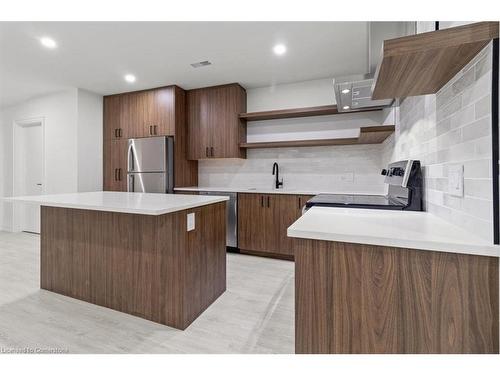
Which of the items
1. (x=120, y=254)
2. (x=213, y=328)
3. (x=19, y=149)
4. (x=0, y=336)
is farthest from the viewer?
(x=19, y=149)

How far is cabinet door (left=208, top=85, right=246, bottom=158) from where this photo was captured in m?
3.82

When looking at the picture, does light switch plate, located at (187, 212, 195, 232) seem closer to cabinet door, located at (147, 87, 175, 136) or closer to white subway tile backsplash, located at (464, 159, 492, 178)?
white subway tile backsplash, located at (464, 159, 492, 178)

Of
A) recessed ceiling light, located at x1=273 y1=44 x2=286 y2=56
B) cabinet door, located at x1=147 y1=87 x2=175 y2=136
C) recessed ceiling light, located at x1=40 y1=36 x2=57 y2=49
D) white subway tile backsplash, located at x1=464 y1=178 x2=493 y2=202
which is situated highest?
recessed ceiling light, located at x1=40 y1=36 x2=57 y2=49

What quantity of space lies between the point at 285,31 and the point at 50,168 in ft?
14.6

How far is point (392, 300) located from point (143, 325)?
1.68m

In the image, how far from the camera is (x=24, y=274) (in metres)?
2.76

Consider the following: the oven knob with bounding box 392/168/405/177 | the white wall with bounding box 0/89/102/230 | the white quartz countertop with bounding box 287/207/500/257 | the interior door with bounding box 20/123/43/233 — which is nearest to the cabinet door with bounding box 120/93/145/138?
the white wall with bounding box 0/89/102/230

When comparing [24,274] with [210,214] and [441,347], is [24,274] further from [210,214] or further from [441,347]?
[441,347]

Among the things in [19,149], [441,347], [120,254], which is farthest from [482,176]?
[19,149]

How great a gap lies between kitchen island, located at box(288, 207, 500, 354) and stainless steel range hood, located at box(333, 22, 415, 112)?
1.21 metres

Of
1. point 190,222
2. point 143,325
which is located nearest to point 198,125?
point 190,222

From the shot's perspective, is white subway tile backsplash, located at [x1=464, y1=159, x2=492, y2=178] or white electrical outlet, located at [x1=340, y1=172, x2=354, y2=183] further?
white electrical outlet, located at [x1=340, y1=172, x2=354, y2=183]

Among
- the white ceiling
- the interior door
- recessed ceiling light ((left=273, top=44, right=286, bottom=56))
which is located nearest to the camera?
the white ceiling

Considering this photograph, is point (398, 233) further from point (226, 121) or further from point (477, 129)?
point (226, 121)
